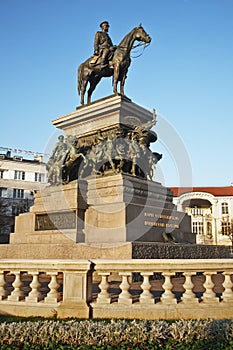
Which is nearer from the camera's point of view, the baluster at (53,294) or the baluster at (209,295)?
the baluster at (209,295)

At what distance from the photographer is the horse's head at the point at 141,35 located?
1978cm

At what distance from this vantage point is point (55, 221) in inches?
633

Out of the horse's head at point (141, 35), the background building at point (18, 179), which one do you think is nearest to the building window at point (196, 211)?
the background building at point (18, 179)

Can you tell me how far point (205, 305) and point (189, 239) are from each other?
10614 millimetres

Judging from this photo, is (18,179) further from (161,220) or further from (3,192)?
(161,220)

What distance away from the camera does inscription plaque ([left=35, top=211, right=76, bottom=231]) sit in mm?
15516

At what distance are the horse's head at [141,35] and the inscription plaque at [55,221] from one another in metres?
9.88

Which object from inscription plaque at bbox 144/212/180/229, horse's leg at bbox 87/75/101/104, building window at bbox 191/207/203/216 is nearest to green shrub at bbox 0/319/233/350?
inscription plaque at bbox 144/212/180/229

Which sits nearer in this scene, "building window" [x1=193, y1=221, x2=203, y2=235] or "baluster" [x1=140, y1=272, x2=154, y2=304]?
"baluster" [x1=140, y1=272, x2=154, y2=304]

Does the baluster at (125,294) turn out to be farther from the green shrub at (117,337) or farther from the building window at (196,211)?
the building window at (196,211)

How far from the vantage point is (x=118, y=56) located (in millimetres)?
19594

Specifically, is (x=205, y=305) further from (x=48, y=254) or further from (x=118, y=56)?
(x=118, y=56)

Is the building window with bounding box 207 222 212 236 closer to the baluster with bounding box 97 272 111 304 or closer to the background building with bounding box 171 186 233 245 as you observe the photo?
the background building with bounding box 171 186 233 245

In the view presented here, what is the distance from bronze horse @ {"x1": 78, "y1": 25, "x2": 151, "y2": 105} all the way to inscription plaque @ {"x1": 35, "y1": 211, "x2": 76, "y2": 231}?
6.95 metres
